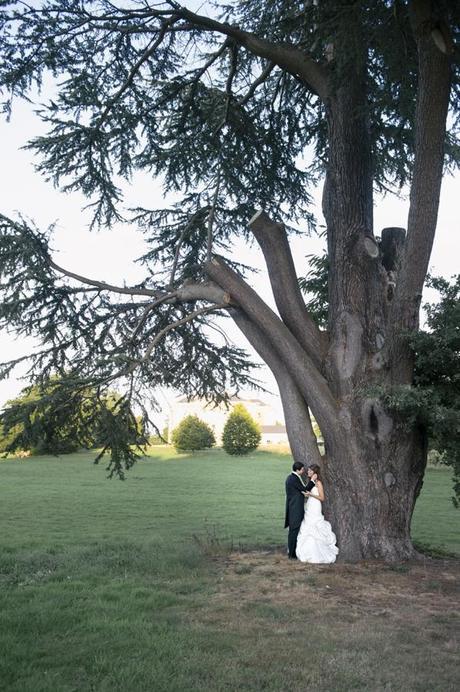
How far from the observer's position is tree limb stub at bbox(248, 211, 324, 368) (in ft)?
34.6

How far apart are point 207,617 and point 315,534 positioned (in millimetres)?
3378

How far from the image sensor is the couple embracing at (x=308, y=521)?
9656 millimetres

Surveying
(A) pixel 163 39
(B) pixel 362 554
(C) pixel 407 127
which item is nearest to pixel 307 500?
(B) pixel 362 554

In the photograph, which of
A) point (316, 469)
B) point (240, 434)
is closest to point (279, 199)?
point (316, 469)

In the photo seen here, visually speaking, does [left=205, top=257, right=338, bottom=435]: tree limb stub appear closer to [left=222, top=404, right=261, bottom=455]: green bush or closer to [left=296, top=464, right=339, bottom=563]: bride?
[left=296, top=464, right=339, bottom=563]: bride

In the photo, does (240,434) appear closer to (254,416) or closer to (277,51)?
(277,51)

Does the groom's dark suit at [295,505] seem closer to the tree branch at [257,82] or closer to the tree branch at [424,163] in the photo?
the tree branch at [424,163]

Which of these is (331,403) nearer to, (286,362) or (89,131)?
(286,362)

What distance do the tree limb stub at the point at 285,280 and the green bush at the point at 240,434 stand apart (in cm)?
3491

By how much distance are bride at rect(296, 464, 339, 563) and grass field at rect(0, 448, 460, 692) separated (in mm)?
331

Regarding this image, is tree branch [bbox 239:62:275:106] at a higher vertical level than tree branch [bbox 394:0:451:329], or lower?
higher

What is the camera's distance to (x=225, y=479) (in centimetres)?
2850

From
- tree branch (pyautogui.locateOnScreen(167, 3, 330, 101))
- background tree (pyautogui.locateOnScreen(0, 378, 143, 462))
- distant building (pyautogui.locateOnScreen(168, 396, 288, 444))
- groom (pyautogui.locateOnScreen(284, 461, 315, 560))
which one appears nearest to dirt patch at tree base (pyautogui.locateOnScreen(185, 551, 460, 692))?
groom (pyautogui.locateOnScreen(284, 461, 315, 560))

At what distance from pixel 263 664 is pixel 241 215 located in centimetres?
864
